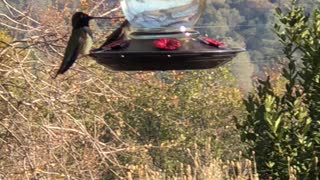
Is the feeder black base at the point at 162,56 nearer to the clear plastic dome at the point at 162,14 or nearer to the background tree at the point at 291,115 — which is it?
the clear plastic dome at the point at 162,14

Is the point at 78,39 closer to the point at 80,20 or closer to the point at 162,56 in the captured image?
the point at 80,20

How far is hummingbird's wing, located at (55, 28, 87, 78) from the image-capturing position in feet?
8.13

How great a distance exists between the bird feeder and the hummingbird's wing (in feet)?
0.93

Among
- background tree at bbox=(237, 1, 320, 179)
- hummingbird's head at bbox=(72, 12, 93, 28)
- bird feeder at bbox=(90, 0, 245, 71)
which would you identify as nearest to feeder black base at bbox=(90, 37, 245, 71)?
bird feeder at bbox=(90, 0, 245, 71)

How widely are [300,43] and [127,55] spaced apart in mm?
2967

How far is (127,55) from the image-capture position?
6.51 ft

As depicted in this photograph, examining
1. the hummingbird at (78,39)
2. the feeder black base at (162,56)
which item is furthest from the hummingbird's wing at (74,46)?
the feeder black base at (162,56)

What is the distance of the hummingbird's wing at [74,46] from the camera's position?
2.48m

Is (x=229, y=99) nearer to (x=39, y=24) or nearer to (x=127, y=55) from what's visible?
(x=39, y=24)

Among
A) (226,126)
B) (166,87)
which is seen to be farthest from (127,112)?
(226,126)

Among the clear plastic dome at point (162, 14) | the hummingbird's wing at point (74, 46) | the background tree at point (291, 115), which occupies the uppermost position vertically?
the clear plastic dome at point (162, 14)

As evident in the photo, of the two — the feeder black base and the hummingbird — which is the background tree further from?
the feeder black base

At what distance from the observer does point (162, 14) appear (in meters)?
2.11

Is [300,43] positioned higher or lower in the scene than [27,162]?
higher
